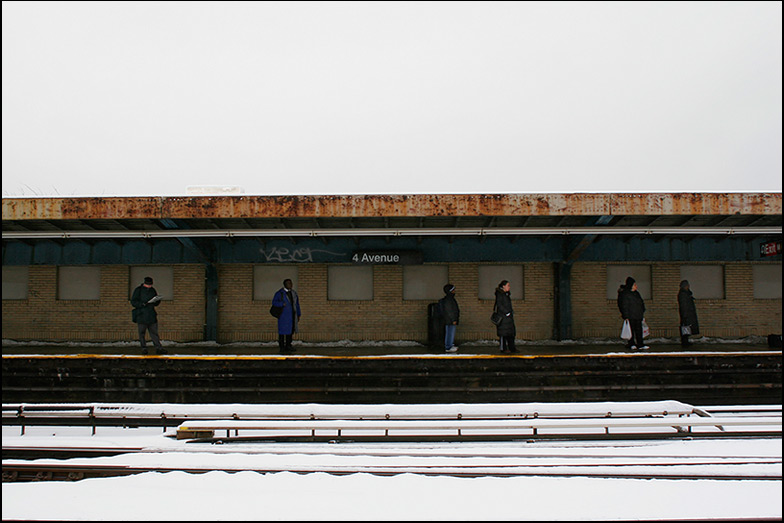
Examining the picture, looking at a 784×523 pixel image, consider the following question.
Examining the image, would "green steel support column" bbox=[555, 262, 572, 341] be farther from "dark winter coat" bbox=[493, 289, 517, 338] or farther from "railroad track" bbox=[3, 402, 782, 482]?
"railroad track" bbox=[3, 402, 782, 482]

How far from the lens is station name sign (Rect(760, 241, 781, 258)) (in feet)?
28.2

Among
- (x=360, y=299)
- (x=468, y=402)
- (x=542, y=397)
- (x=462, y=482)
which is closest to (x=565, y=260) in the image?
(x=542, y=397)

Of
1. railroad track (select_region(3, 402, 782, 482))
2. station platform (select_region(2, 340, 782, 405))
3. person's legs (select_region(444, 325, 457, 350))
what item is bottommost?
railroad track (select_region(3, 402, 782, 482))

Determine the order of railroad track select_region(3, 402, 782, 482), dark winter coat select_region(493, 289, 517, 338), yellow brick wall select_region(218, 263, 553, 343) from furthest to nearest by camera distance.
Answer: yellow brick wall select_region(218, 263, 553, 343) < dark winter coat select_region(493, 289, 517, 338) < railroad track select_region(3, 402, 782, 482)

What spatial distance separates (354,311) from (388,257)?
72.5 inches

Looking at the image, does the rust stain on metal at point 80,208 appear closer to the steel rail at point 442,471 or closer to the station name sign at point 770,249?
the steel rail at point 442,471

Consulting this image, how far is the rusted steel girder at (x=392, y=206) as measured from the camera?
23.1 ft

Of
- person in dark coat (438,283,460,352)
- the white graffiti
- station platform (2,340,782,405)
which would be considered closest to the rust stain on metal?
station platform (2,340,782,405)

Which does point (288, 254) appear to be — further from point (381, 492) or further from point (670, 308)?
point (670, 308)

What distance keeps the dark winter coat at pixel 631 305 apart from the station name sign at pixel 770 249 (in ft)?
10.8

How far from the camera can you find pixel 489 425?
5.57 m

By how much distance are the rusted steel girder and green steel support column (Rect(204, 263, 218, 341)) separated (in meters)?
2.95

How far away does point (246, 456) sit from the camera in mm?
5070

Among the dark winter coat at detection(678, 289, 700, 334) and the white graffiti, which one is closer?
the dark winter coat at detection(678, 289, 700, 334)
